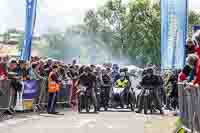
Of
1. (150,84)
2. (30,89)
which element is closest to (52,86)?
(30,89)

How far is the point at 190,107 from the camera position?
1088 centimetres

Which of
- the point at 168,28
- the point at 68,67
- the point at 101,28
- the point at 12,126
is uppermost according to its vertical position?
the point at 101,28

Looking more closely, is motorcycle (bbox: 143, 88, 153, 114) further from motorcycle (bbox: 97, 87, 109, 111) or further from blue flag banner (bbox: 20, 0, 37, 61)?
blue flag banner (bbox: 20, 0, 37, 61)

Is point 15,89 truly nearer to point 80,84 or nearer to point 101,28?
point 80,84

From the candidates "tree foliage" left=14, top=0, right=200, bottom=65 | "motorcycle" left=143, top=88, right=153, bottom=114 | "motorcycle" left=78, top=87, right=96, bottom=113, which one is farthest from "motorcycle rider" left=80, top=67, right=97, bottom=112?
"tree foliage" left=14, top=0, right=200, bottom=65

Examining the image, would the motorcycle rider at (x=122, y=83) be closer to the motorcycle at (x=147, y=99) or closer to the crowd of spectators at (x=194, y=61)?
the motorcycle at (x=147, y=99)

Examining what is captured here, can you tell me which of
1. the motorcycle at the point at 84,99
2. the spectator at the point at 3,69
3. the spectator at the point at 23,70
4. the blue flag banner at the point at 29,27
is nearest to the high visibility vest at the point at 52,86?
the spectator at the point at 23,70

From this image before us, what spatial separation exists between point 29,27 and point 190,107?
1591 centimetres

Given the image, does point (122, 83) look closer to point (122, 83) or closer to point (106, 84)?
point (122, 83)

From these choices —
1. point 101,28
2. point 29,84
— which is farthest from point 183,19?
point 101,28

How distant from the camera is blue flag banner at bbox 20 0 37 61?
25203mm

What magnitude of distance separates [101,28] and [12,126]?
71953 millimetres

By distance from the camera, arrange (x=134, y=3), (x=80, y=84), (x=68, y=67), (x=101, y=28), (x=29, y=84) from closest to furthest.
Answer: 1. (x=29, y=84)
2. (x=80, y=84)
3. (x=68, y=67)
4. (x=134, y=3)
5. (x=101, y=28)

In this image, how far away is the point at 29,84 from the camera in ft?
71.3
